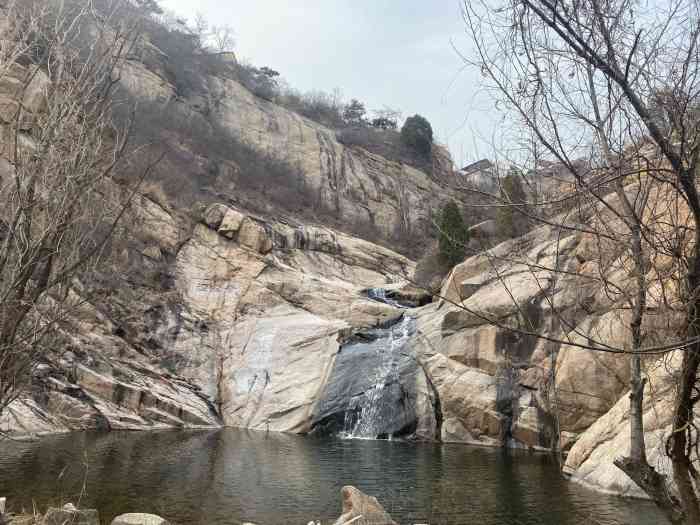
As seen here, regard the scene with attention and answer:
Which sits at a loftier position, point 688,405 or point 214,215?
point 214,215

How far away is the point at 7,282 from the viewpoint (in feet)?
12.7

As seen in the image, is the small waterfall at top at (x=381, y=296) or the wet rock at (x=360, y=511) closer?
the wet rock at (x=360, y=511)

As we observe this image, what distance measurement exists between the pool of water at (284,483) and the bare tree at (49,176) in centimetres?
506

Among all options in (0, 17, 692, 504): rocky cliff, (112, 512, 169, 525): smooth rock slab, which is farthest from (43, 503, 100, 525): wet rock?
(0, 17, 692, 504): rocky cliff

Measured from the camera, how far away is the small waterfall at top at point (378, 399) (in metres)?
20.8

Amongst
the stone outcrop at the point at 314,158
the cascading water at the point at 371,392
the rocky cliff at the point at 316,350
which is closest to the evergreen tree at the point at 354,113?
the stone outcrop at the point at 314,158

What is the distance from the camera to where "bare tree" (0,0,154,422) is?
12.9ft

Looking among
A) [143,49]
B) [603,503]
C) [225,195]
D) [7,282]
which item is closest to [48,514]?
[7,282]

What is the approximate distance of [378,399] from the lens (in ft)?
70.8

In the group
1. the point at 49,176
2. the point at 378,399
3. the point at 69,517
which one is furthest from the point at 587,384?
the point at 49,176

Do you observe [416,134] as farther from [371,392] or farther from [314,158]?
[371,392]

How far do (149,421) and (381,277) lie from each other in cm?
1807

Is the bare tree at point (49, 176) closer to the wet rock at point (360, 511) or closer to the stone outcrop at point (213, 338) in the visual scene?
the wet rock at point (360, 511)

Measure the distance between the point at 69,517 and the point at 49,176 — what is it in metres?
4.64
